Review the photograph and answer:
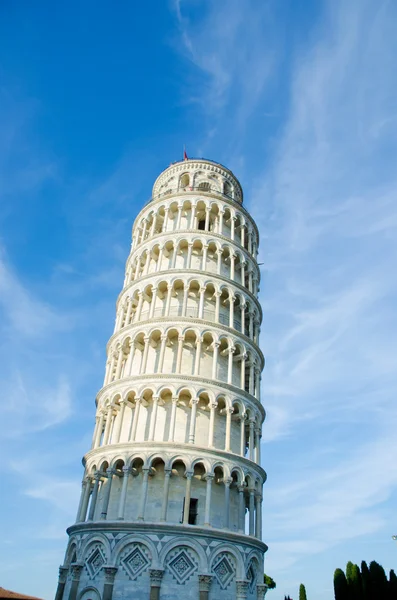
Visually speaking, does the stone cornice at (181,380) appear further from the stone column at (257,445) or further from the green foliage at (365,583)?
the green foliage at (365,583)

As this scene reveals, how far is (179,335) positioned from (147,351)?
94.3 inches

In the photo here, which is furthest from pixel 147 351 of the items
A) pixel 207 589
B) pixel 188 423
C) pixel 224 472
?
pixel 207 589

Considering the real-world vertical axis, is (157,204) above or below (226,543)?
above

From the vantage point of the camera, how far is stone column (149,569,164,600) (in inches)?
957

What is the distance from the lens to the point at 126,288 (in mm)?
37500

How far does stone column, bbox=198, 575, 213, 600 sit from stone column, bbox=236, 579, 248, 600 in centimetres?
202

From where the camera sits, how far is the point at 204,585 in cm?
2480

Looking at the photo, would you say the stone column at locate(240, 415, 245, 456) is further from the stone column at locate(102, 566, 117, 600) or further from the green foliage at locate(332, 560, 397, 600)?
the green foliage at locate(332, 560, 397, 600)

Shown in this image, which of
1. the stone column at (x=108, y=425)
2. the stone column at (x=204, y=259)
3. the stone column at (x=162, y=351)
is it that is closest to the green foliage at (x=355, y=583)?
the stone column at (x=108, y=425)

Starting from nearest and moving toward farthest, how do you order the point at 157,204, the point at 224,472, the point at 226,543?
the point at 226,543
the point at 224,472
the point at 157,204

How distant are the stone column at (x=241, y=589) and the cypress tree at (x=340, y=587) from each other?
38.1 feet

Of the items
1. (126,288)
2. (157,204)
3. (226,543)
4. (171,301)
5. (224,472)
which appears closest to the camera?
(226,543)

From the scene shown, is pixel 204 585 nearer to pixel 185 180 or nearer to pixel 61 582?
pixel 61 582

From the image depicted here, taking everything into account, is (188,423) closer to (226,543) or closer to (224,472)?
(224,472)
